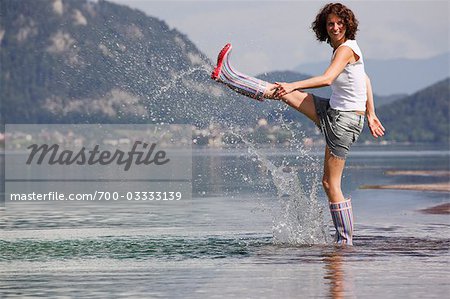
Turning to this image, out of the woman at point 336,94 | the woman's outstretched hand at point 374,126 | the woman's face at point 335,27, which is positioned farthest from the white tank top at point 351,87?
the woman's outstretched hand at point 374,126

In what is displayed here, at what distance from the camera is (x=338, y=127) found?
15547 mm

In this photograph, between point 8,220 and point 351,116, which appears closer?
point 351,116

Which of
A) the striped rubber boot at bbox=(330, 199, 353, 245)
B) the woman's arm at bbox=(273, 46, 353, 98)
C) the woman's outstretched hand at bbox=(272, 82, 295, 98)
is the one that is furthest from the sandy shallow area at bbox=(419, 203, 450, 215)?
the woman's outstretched hand at bbox=(272, 82, 295, 98)

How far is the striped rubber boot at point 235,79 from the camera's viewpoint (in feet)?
50.0

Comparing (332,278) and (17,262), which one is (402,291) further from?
(17,262)

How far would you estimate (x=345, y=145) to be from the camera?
15.7 m

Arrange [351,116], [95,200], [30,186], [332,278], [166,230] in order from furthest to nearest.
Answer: [30,186] < [95,200] < [166,230] < [351,116] < [332,278]

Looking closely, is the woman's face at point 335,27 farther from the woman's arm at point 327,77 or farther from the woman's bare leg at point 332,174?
the woman's bare leg at point 332,174

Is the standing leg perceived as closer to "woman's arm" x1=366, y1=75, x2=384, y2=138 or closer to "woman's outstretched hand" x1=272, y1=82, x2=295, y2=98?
"woman's arm" x1=366, y1=75, x2=384, y2=138

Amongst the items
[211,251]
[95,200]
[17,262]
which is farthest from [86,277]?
[95,200]

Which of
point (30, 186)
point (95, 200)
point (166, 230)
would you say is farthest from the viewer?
point (30, 186)

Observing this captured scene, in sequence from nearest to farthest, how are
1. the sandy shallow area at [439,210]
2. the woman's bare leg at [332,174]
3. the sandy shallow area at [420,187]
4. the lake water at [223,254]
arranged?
the lake water at [223,254] < the woman's bare leg at [332,174] < the sandy shallow area at [439,210] < the sandy shallow area at [420,187]

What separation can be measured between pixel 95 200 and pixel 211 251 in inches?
594

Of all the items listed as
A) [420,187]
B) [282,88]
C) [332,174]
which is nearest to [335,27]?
[282,88]
